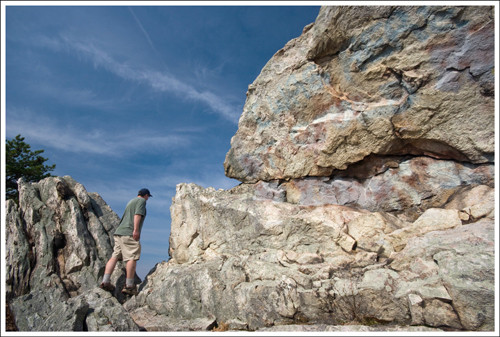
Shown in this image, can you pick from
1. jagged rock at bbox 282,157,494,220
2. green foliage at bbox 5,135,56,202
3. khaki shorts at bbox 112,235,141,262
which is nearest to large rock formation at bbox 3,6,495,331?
jagged rock at bbox 282,157,494,220

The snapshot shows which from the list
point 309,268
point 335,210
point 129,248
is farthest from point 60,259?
point 335,210

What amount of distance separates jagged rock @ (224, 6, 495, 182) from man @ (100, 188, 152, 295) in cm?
484

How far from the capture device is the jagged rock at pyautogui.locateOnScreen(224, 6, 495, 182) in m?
10.7

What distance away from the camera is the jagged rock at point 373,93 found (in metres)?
10.7

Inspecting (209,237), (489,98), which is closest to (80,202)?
(209,237)

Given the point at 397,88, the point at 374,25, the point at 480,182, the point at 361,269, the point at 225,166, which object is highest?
the point at 374,25

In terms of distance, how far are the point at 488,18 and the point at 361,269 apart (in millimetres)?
9090

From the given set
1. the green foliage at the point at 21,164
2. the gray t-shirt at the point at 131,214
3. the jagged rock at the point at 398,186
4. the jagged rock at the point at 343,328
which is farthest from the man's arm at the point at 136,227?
the green foliage at the point at 21,164

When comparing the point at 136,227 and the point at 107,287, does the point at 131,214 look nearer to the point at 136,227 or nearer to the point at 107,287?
the point at 136,227

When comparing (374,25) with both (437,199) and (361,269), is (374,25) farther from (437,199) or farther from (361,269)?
(361,269)

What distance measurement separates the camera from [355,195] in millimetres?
12836

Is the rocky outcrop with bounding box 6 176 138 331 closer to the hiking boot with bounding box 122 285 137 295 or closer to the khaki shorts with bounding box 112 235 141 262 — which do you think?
the hiking boot with bounding box 122 285 137 295

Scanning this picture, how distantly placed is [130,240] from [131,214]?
108 centimetres

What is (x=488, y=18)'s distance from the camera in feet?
33.5
